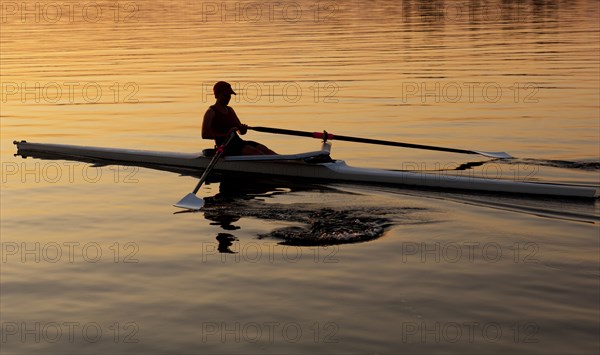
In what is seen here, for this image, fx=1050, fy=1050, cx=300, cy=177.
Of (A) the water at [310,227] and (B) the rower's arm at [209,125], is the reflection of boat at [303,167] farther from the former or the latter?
(B) the rower's arm at [209,125]

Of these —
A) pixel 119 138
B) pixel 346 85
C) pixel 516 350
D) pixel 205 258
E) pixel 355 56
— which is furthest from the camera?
pixel 355 56

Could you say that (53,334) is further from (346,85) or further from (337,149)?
(346,85)

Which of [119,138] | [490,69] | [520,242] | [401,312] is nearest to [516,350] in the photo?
[401,312]

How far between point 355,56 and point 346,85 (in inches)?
330

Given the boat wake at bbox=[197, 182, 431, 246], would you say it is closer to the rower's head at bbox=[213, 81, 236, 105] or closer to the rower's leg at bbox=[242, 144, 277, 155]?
the rower's leg at bbox=[242, 144, 277, 155]

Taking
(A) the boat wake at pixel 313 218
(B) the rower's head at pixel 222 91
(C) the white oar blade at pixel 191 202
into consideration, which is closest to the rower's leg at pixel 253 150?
(B) the rower's head at pixel 222 91

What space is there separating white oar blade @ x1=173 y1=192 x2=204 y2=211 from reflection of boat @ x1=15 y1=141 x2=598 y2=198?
1.97m

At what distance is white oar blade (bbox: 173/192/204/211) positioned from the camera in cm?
1480

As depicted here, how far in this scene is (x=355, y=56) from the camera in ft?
126

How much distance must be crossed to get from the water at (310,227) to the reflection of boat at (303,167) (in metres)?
0.28

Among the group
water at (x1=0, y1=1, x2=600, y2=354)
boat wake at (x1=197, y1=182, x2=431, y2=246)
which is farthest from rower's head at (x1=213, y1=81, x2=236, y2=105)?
boat wake at (x1=197, y1=182, x2=431, y2=246)

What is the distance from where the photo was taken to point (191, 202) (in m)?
14.9

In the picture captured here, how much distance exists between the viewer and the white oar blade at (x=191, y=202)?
14797mm

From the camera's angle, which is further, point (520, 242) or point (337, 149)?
point (337, 149)
